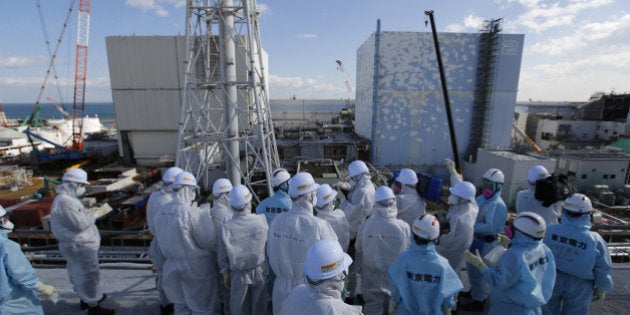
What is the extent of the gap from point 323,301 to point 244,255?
6.94 ft

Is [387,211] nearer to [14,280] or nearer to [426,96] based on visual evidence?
[14,280]

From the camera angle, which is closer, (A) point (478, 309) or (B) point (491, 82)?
(A) point (478, 309)

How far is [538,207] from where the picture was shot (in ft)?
17.6

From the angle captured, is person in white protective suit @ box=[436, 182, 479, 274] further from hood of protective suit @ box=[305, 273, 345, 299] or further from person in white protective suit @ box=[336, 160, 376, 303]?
hood of protective suit @ box=[305, 273, 345, 299]

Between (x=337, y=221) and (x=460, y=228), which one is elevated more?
(x=337, y=221)

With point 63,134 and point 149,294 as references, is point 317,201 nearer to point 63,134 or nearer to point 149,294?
point 149,294

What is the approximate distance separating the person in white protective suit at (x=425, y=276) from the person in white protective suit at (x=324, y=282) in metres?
1.20

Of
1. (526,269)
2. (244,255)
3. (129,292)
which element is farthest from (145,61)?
(526,269)

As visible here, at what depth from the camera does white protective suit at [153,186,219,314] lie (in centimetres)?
391

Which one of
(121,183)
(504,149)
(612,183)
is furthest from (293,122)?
(612,183)

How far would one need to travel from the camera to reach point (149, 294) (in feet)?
17.0

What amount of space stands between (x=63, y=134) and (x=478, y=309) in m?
54.3

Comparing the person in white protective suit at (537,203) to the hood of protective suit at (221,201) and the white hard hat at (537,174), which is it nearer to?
the white hard hat at (537,174)

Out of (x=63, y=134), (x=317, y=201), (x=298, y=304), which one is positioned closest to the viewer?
(x=298, y=304)
